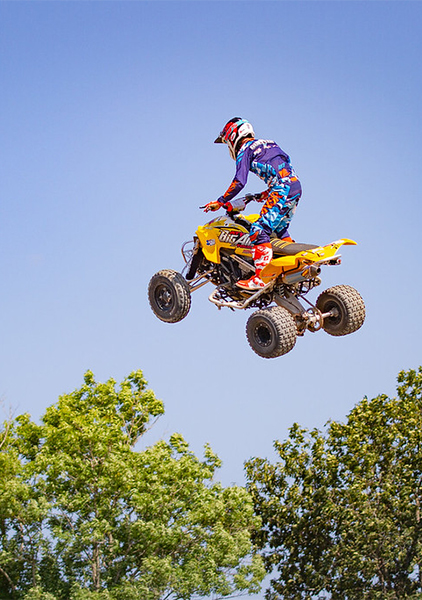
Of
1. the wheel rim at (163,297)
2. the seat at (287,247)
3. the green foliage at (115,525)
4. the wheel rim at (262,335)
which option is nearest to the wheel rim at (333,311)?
the seat at (287,247)

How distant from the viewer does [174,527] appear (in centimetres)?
3478

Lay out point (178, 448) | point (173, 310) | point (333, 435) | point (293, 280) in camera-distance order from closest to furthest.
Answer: point (293, 280) → point (173, 310) → point (178, 448) → point (333, 435)

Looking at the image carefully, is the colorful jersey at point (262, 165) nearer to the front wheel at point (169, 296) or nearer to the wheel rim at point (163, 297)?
the front wheel at point (169, 296)

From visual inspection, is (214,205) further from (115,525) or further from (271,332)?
(115,525)

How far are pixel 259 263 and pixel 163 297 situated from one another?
2.97m

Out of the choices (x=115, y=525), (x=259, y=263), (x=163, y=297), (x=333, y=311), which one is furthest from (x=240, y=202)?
(x=115, y=525)

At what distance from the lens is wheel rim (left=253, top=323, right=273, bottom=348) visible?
18500mm

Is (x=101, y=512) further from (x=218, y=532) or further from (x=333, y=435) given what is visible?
(x=333, y=435)

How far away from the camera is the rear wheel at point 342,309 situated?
19.4 meters

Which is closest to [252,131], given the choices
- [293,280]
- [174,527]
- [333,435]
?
[293,280]

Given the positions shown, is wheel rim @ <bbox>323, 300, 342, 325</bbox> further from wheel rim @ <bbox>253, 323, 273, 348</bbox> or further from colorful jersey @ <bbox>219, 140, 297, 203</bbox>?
colorful jersey @ <bbox>219, 140, 297, 203</bbox>

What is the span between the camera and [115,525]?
35.5 metres

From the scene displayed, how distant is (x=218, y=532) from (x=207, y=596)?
2088 millimetres

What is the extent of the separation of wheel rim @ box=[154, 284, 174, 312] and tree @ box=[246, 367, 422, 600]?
20.6 metres
